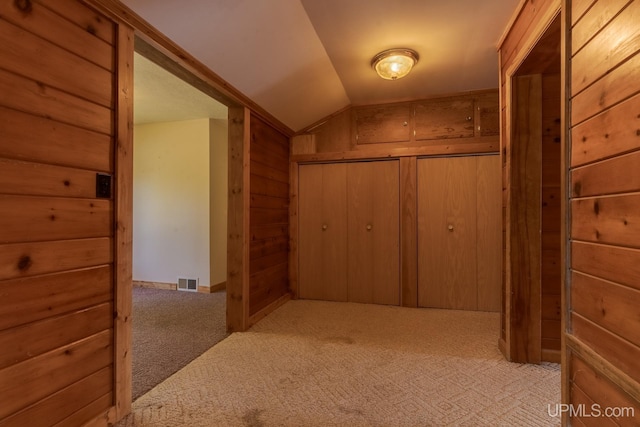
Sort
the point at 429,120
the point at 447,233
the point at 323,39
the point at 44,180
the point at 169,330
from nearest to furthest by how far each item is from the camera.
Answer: the point at 44,180 < the point at 323,39 < the point at 169,330 < the point at 447,233 < the point at 429,120

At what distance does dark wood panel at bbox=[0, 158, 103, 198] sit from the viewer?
103 centimetres

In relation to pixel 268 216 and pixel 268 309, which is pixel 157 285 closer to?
pixel 268 309

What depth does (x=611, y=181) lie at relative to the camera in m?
0.97

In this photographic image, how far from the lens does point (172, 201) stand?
3.99 meters

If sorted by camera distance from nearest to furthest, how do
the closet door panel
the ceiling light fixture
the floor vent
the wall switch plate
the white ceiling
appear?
the wall switch plate < the white ceiling < the ceiling light fixture < the closet door panel < the floor vent

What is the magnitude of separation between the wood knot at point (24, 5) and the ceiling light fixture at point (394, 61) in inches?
82.9

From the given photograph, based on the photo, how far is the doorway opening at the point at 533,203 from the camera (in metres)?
1.89

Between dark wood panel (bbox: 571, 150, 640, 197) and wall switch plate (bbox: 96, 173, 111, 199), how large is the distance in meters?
2.00

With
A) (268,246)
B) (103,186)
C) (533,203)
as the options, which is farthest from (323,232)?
(103,186)

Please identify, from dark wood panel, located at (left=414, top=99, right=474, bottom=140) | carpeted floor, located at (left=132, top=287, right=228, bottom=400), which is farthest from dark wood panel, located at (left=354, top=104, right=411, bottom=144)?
carpeted floor, located at (left=132, top=287, right=228, bottom=400)

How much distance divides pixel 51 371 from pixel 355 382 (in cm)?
144

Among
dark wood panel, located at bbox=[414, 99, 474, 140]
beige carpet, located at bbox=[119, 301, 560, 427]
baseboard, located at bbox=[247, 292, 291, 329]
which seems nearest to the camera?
beige carpet, located at bbox=[119, 301, 560, 427]

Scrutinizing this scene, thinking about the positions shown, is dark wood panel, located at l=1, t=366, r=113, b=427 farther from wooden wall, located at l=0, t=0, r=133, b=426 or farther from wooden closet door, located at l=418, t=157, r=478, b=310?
wooden closet door, located at l=418, t=157, r=478, b=310

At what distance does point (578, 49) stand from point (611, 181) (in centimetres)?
55
